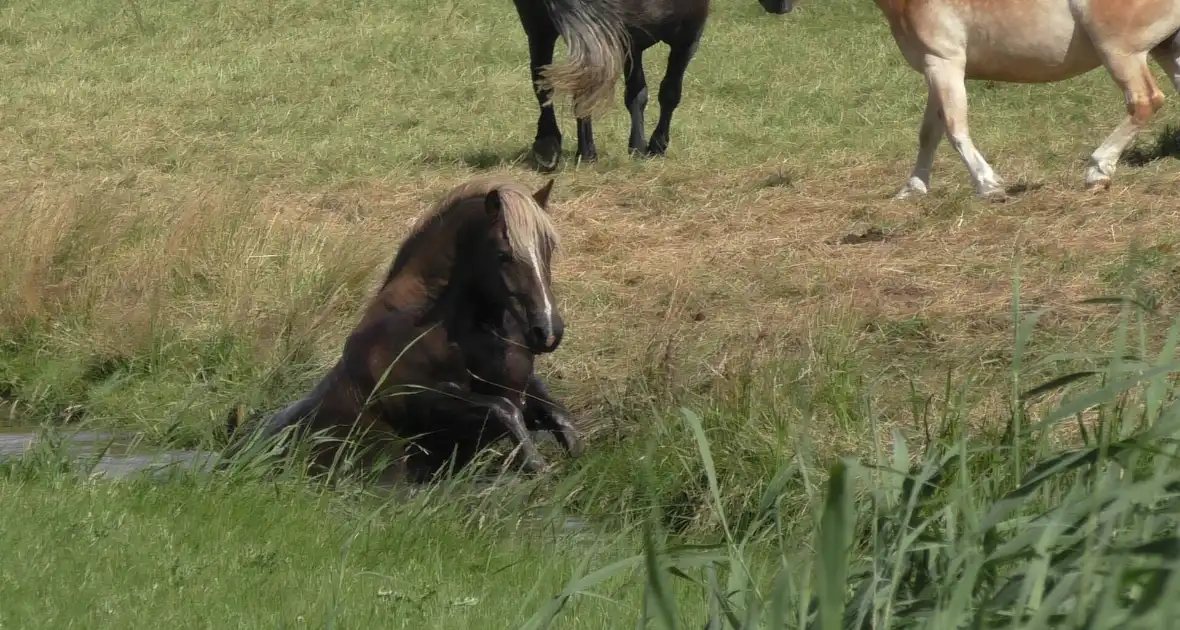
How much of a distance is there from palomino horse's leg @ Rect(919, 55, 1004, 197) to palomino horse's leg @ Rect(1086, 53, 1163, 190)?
0.55m

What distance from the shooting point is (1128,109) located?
9664 mm

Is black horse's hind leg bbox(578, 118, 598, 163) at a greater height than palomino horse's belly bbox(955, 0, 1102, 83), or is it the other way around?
Result: palomino horse's belly bbox(955, 0, 1102, 83)

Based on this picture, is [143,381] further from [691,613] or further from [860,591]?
[860,591]

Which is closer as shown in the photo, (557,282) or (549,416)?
(549,416)

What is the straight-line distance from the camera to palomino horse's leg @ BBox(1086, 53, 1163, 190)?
966 centimetres

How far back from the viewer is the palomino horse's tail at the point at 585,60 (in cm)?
1184

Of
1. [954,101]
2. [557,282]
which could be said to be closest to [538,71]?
[954,101]

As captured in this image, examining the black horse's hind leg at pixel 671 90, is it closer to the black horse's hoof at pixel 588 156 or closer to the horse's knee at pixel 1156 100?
the black horse's hoof at pixel 588 156

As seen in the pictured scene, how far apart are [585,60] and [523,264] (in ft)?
18.1

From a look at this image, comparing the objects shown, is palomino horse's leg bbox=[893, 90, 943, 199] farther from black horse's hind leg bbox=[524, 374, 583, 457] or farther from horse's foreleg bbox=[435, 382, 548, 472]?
horse's foreleg bbox=[435, 382, 548, 472]

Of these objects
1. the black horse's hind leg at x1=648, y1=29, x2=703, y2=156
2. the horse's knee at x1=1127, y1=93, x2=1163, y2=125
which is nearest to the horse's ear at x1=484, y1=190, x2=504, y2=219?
the horse's knee at x1=1127, y1=93, x2=1163, y2=125

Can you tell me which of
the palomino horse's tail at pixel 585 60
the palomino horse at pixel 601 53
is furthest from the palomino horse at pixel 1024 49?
the palomino horse's tail at pixel 585 60

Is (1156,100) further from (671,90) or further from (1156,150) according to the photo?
(671,90)

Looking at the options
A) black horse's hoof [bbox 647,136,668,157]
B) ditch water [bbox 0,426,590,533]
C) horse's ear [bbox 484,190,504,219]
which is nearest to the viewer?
ditch water [bbox 0,426,590,533]
